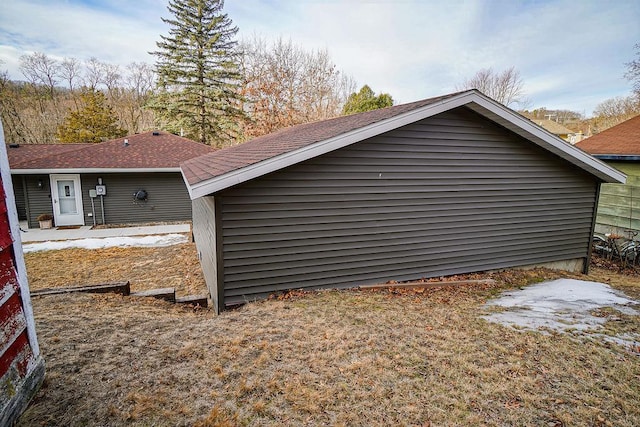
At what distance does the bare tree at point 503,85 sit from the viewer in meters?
32.8

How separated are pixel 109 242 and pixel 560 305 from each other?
1216cm

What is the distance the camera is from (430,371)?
3.10 meters

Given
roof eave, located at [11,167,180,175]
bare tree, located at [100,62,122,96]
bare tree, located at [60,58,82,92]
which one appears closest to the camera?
roof eave, located at [11,167,180,175]

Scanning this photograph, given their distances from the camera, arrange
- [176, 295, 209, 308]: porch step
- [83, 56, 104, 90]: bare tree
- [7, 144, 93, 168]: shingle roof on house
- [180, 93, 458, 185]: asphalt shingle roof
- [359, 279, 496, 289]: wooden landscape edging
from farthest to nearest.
A: [83, 56, 104, 90]: bare tree < [7, 144, 93, 168]: shingle roof on house < [359, 279, 496, 289]: wooden landscape edging < [176, 295, 209, 308]: porch step < [180, 93, 458, 185]: asphalt shingle roof

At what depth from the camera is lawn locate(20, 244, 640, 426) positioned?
2.38 meters

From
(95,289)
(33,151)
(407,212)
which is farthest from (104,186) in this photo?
(407,212)

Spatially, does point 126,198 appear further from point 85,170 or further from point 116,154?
point 116,154

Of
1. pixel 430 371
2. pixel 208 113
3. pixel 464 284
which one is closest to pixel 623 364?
pixel 430 371

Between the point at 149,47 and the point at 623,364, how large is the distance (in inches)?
1097

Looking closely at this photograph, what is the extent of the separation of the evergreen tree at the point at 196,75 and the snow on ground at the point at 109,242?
1310 cm

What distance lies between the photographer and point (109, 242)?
10547 millimetres

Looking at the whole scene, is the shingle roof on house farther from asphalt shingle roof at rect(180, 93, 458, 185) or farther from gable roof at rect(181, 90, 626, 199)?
gable roof at rect(181, 90, 626, 199)

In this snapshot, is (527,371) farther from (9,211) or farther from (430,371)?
(9,211)

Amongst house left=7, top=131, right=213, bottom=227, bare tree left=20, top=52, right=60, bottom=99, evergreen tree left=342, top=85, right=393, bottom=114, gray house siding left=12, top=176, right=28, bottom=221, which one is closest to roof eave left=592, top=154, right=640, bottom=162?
evergreen tree left=342, top=85, right=393, bottom=114
